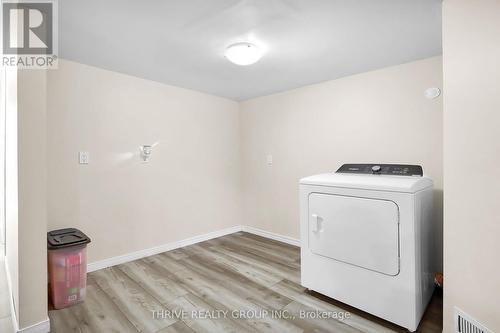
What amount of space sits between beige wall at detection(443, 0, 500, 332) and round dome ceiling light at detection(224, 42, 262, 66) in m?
1.20

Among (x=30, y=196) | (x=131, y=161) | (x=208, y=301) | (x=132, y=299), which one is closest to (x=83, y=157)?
(x=131, y=161)

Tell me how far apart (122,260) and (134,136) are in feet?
4.31

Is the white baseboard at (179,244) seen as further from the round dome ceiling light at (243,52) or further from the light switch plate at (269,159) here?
the round dome ceiling light at (243,52)

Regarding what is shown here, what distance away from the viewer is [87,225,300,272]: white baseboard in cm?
243

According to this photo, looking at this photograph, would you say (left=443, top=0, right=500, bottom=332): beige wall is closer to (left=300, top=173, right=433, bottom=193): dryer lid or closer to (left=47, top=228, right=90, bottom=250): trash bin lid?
(left=300, top=173, right=433, bottom=193): dryer lid

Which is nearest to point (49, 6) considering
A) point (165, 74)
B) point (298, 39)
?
point (165, 74)

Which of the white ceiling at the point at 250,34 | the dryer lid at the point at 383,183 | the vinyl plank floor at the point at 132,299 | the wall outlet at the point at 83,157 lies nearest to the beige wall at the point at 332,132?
the white ceiling at the point at 250,34

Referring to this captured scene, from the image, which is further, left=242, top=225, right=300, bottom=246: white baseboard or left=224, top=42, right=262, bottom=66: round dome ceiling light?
left=242, top=225, right=300, bottom=246: white baseboard

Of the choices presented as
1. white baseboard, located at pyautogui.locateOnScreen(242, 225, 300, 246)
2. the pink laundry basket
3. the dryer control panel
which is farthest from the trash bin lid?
the dryer control panel

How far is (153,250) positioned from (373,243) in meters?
2.30

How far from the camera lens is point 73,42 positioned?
6.13 ft

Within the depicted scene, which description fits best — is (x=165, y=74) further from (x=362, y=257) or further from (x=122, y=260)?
(x=362, y=257)

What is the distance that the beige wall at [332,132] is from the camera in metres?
2.19

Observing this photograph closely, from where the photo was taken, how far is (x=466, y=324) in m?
1.27
